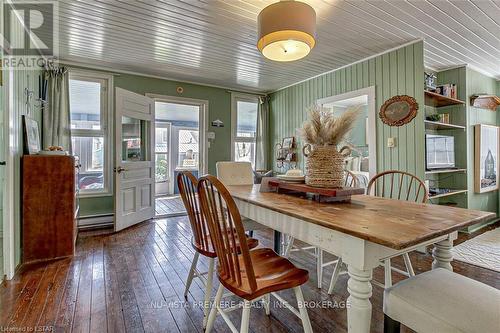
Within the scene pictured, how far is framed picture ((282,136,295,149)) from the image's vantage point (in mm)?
4844

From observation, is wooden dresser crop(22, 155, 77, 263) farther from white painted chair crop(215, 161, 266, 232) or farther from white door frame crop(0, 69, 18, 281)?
white painted chair crop(215, 161, 266, 232)

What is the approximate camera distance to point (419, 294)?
995mm

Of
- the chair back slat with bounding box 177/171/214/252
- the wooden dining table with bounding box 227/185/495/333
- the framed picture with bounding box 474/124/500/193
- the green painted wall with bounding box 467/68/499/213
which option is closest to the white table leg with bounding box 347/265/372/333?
the wooden dining table with bounding box 227/185/495/333

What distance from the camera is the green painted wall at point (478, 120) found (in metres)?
3.77

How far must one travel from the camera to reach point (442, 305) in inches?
36.5

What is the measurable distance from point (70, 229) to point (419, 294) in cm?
309

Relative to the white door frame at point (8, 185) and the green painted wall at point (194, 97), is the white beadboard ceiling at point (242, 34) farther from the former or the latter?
the white door frame at point (8, 185)

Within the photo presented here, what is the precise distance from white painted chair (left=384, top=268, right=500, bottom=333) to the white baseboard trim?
3848 mm

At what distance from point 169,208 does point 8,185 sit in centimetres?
310

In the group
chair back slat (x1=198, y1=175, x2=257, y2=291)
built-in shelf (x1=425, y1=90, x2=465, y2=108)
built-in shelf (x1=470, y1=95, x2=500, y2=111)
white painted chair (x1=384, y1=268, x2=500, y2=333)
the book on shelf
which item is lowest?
white painted chair (x1=384, y1=268, x2=500, y2=333)

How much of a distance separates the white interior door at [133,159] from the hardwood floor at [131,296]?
0.84 m

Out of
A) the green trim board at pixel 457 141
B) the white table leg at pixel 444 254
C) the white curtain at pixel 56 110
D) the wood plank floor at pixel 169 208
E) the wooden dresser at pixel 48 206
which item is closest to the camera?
the white table leg at pixel 444 254

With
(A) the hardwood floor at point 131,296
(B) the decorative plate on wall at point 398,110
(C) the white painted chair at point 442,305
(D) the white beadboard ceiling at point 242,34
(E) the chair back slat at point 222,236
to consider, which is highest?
(D) the white beadboard ceiling at point 242,34

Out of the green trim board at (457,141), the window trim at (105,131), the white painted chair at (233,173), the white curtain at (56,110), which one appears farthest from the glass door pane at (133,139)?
the green trim board at (457,141)
